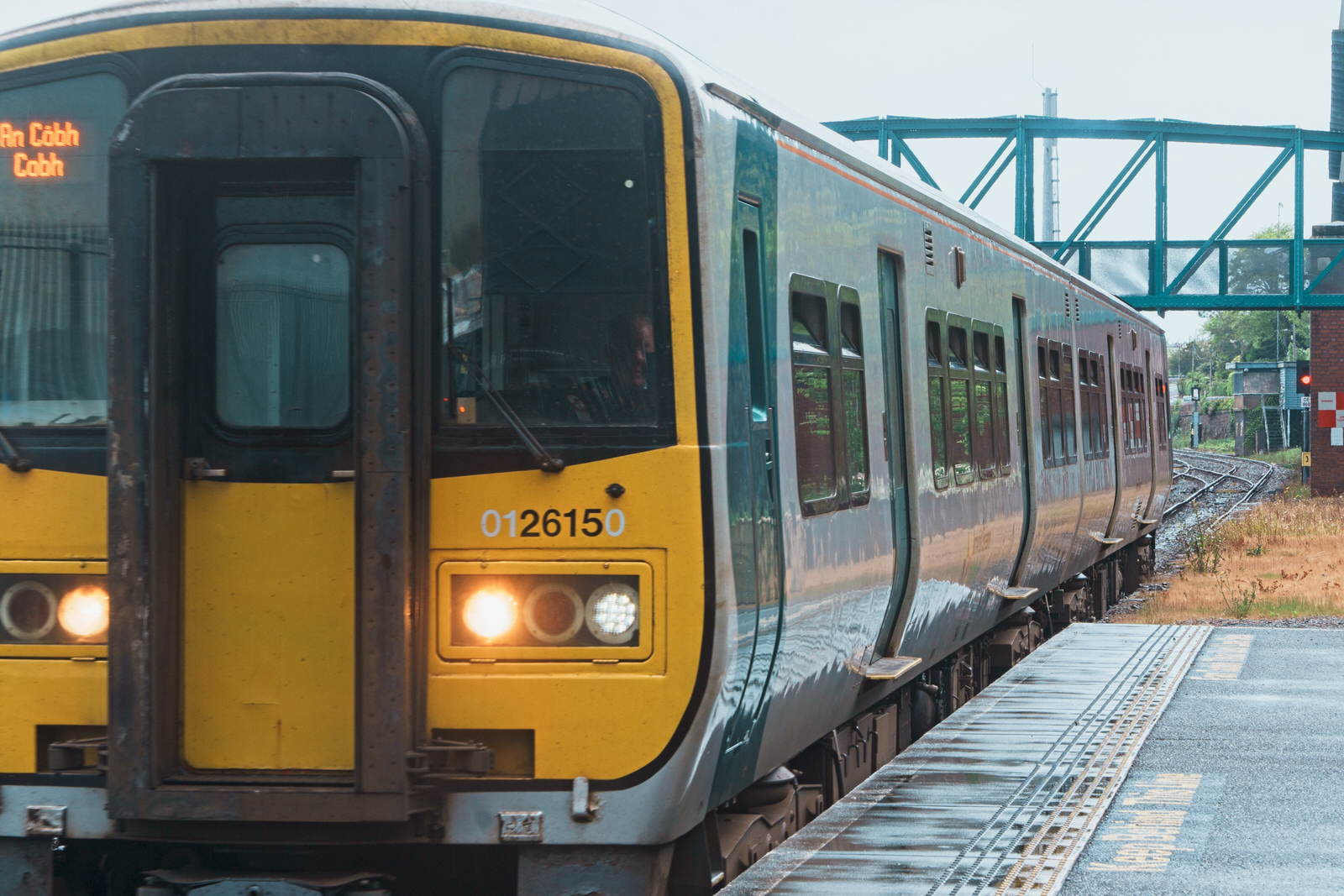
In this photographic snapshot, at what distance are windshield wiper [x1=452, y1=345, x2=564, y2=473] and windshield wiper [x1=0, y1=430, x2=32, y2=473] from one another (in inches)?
47.3

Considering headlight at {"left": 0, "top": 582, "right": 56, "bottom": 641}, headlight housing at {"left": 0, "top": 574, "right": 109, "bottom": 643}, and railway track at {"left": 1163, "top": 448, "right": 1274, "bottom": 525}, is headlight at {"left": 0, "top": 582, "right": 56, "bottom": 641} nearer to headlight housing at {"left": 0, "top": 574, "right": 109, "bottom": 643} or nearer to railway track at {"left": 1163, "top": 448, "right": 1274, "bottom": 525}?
headlight housing at {"left": 0, "top": 574, "right": 109, "bottom": 643}

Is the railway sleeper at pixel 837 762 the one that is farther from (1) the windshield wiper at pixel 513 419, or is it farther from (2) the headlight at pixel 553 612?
(1) the windshield wiper at pixel 513 419

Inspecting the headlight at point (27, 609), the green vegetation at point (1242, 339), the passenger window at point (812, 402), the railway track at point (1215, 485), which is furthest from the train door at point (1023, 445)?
the green vegetation at point (1242, 339)

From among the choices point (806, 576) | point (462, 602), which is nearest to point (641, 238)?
point (462, 602)

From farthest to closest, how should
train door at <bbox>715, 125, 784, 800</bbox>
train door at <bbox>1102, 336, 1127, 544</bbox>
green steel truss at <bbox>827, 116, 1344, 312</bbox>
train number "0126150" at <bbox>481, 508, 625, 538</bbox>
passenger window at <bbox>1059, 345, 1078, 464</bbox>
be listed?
green steel truss at <bbox>827, 116, 1344, 312</bbox> < train door at <bbox>1102, 336, 1127, 544</bbox> < passenger window at <bbox>1059, 345, 1078, 464</bbox> < train door at <bbox>715, 125, 784, 800</bbox> < train number "0126150" at <bbox>481, 508, 625, 538</bbox>

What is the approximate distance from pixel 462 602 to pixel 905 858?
2.17 meters

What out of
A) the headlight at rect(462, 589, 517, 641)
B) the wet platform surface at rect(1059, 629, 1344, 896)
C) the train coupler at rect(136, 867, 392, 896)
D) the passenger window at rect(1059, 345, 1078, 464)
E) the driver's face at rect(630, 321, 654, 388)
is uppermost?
the passenger window at rect(1059, 345, 1078, 464)

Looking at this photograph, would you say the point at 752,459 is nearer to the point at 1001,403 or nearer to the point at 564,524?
the point at 564,524

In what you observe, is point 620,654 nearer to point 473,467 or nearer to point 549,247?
point 473,467

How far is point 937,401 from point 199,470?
445cm

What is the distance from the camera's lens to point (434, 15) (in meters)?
4.44

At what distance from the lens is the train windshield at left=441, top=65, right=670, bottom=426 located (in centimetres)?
445

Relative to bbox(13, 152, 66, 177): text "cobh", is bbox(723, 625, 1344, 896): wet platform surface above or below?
below

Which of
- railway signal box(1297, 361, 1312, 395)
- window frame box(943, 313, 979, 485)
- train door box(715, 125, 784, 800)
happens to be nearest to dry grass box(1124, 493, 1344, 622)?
railway signal box(1297, 361, 1312, 395)
